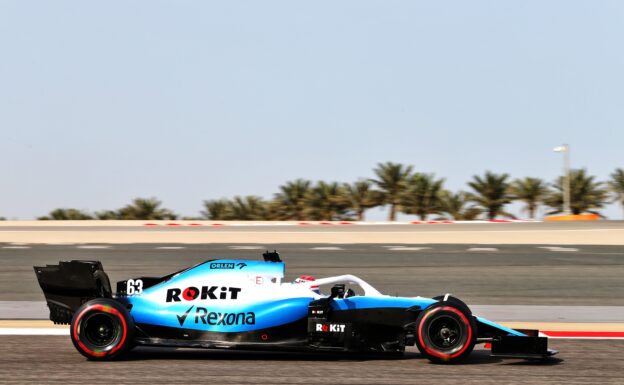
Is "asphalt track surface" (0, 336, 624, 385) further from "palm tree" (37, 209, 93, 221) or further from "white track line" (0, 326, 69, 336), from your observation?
"palm tree" (37, 209, 93, 221)

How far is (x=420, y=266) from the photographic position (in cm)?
2123

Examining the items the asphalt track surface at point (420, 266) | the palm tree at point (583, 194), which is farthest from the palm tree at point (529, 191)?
the asphalt track surface at point (420, 266)

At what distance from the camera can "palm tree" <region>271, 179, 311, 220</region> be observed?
198ft

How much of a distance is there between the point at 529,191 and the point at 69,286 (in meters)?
52.4

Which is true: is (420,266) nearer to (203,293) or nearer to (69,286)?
(203,293)

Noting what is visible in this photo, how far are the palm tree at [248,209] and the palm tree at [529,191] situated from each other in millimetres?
16791

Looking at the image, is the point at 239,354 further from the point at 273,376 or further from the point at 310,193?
the point at 310,193

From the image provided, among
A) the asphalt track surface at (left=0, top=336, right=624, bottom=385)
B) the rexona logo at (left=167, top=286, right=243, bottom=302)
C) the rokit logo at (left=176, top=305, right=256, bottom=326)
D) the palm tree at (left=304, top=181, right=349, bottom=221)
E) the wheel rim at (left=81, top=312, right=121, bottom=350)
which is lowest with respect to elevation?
the asphalt track surface at (left=0, top=336, right=624, bottom=385)

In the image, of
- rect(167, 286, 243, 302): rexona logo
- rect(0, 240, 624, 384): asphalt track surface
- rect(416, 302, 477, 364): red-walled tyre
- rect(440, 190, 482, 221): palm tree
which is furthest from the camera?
rect(440, 190, 482, 221): palm tree

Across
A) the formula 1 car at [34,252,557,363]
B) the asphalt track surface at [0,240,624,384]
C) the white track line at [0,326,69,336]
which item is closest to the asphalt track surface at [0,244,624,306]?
the asphalt track surface at [0,240,624,384]

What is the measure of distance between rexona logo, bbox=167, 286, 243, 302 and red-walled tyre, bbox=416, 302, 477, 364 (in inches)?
74.6

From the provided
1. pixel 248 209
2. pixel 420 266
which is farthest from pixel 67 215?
pixel 420 266

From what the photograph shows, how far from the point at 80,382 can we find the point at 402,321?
10.3ft

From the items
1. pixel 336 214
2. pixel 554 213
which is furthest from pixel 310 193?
pixel 554 213
